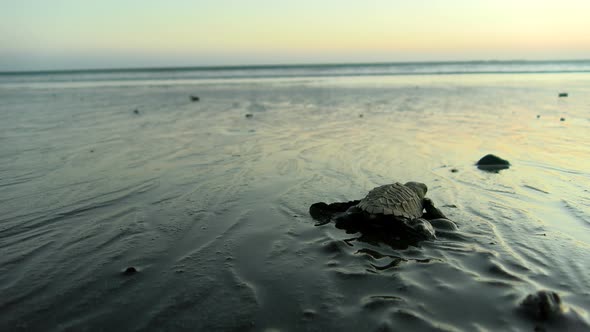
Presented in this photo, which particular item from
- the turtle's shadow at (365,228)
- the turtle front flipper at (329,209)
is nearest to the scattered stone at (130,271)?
the turtle's shadow at (365,228)

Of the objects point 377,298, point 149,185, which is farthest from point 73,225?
point 377,298

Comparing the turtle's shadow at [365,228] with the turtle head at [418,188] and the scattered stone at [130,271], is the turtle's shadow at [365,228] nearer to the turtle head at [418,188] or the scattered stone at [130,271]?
the turtle head at [418,188]

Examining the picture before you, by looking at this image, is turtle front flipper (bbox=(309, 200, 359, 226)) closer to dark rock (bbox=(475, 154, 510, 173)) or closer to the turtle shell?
the turtle shell

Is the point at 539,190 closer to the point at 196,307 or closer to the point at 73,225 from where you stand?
the point at 196,307

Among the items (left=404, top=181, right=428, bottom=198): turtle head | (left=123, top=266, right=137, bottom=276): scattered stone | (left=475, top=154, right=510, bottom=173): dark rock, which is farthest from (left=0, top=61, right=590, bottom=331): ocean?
(left=404, top=181, right=428, bottom=198): turtle head

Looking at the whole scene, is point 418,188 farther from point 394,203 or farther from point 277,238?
point 277,238

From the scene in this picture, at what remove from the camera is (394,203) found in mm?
5391

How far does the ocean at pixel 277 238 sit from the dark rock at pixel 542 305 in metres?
0.05

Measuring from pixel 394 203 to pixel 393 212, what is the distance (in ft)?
0.56

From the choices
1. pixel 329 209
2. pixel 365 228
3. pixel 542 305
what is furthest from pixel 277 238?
pixel 542 305

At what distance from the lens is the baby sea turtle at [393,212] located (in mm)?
5258

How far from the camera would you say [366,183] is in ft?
25.2

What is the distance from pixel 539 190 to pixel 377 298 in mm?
4996

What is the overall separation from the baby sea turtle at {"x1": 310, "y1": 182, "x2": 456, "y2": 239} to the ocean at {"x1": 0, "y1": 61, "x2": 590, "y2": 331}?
8.4 inches
